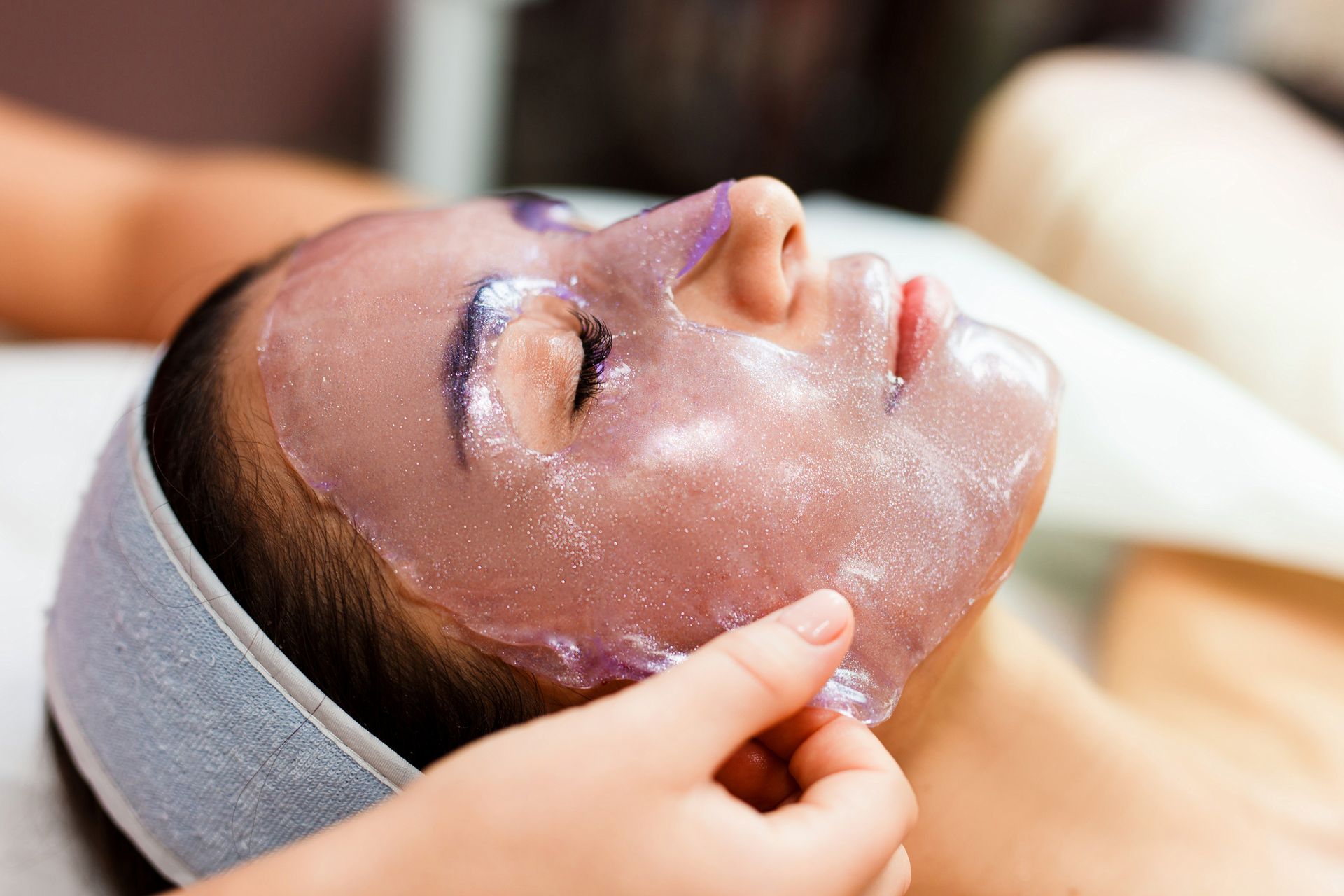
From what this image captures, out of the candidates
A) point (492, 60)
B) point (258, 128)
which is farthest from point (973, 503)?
point (258, 128)

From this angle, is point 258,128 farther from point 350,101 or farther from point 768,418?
point 768,418

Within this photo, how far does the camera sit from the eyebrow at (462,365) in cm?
67

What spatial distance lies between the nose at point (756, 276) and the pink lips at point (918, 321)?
0.07 meters

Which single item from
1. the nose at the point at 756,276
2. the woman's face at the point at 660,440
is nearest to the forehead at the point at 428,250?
the woman's face at the point at 660,440

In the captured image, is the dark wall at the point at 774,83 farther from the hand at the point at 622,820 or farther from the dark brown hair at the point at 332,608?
the hand at the point at 622,820

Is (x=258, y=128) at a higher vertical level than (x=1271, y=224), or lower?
lower

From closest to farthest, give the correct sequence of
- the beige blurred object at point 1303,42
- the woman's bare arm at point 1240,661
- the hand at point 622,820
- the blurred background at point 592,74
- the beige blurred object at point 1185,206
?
the hand at point 622,820 < the woman's bare arm at point 1240,661 < the beige blurred object at point 1185,206 < the beige blurred object at point 1303,42 < the blurred background at point 592,74

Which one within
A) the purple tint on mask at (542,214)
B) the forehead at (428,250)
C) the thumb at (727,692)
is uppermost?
the purple tint on mask at (542,214)

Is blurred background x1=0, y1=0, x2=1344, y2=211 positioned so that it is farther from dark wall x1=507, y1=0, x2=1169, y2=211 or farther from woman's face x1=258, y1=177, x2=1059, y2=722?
woman's face x1=258, y1=177, x2=1059, y2=722

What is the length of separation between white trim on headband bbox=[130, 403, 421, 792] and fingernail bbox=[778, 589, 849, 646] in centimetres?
29

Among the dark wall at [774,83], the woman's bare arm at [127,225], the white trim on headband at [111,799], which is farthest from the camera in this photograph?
the dark wall at [774,83]

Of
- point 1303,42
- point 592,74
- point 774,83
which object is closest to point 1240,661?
point 1303,42

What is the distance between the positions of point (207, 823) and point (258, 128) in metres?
1.95

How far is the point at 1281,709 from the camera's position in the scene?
978 mm
